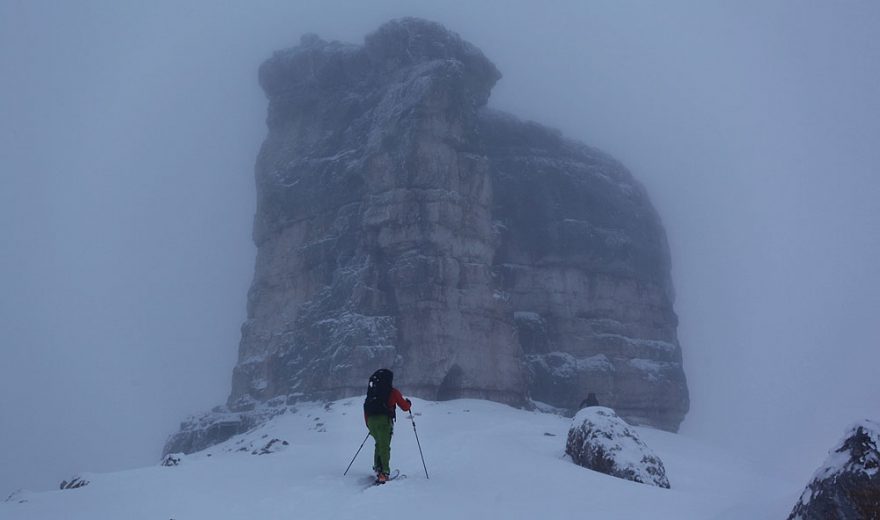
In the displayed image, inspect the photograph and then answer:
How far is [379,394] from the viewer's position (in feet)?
50.1

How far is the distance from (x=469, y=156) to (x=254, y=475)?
98.8ft

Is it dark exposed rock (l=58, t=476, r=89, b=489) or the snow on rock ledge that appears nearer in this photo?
dark exposed rock (l=58, t=476, r=89, b=489)

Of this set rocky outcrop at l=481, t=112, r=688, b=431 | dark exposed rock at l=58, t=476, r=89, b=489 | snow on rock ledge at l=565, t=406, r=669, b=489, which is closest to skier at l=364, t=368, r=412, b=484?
snow on rock ledge at l=565, t=406, r=669, b=489

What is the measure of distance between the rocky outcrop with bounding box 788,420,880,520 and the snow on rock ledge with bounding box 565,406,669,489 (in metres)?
7.22

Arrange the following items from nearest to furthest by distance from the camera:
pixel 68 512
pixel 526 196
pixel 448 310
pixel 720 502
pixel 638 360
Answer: pixel 68 512 → pixel 720 502 → pixel 448 310 → pixel 638 360 → pixel 526 196

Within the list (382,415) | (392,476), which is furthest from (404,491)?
(382,415)

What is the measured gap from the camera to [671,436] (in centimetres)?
4006

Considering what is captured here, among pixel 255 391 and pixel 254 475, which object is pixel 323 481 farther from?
pixel 255 391

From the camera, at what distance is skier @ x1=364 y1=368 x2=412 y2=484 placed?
1450cm

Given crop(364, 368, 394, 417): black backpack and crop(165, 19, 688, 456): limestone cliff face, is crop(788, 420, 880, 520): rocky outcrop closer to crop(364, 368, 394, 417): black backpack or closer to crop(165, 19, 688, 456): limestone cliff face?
crop(364, 368, 394, 417): black backpack

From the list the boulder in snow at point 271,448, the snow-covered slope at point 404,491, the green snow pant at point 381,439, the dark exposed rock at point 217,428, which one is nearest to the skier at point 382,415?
the green snow pant at point 381,439

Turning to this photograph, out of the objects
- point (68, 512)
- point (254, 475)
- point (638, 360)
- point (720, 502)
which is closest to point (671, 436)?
point (638, 360)

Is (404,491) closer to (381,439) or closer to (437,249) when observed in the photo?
(381,439)

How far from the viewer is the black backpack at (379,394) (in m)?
15.1
